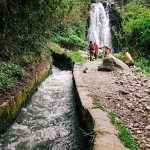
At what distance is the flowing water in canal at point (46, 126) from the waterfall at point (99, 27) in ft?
74.9

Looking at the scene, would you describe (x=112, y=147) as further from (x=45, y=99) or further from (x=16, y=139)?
(x=45, y=99)

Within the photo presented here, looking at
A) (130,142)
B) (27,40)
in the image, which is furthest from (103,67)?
(130,142)

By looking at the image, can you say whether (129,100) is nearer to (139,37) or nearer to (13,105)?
(13,105)

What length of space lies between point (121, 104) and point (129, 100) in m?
0.38

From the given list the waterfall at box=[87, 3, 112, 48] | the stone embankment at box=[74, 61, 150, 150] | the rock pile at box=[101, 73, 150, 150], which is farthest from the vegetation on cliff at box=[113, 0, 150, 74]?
the waterfall at box=[87, 3, 112, 48]

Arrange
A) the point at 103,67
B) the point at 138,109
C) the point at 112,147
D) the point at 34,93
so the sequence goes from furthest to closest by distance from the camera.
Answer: the point at 103,67
the point at 34,93
the point at 138,109
the point at 112,147

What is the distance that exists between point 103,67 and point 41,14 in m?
4.16

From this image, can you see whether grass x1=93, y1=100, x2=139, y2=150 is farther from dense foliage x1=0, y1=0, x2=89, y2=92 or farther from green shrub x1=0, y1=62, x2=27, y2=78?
green shrub x1=0, y1=62, x2=27, y2=78

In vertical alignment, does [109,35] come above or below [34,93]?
above

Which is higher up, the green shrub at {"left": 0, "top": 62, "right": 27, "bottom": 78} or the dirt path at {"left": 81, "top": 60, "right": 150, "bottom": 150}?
the green shrub at {"left": 0, "top": 62, "right": 27, "bottom": 78}

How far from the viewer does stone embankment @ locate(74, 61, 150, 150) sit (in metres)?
5.08

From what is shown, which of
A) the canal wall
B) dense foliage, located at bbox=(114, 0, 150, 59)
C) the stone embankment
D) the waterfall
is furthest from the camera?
the waterfall

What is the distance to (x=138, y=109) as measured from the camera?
21.4 ft

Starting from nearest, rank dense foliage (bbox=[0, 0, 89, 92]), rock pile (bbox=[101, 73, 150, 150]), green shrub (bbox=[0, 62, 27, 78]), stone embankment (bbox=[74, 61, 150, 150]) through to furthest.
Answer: stone embankment (bbox=[74, 61, 150, 150]), rock pile (bbox=[101, 73, 150, 150]), green shrub (bbox=[0, 62, 27, 78]), dense foliage (bbox=[0, 0, 89, 92])
